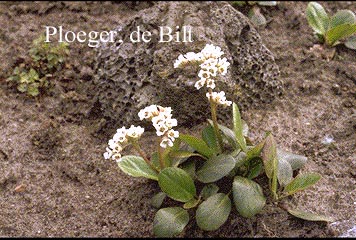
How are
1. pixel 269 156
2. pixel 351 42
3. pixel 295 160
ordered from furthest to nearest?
1. pixel 351 42
2. pixel 295 160
3. pixel 269 156

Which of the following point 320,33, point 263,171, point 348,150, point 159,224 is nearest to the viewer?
point 159,224

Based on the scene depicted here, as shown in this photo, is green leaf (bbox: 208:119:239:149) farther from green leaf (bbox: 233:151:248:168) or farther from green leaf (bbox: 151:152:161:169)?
green leaf (bbox: 151:152:161:169)

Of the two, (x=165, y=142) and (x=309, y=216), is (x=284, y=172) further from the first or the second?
(x=165, y=142)

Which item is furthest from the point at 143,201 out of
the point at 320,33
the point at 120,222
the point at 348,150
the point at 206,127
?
the point at 320,33

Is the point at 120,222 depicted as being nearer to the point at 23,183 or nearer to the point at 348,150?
the point at 23,183

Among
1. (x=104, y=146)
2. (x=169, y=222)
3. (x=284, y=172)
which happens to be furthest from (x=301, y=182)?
(x=104, y=146)

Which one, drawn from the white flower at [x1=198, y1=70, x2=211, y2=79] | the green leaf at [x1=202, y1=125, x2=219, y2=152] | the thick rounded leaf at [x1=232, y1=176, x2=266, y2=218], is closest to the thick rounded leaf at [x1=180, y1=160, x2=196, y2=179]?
the green leaf at [x1=202, y1=125, x2=219, y2=152]

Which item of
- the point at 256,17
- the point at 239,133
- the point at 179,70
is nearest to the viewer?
the point at 239,133

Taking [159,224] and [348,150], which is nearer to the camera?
[159,224]
